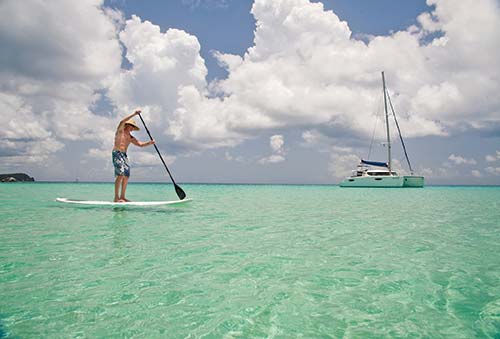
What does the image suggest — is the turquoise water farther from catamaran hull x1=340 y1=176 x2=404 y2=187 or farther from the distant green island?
the distant green island

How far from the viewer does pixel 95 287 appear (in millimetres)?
3783

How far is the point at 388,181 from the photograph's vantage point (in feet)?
173

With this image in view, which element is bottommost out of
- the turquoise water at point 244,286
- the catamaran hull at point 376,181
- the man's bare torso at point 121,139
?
the turquoise water at point 244,286

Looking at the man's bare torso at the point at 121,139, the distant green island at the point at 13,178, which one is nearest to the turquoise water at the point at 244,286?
the man's bare torso at the point at 121,139

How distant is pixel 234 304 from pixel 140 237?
14.2 feet

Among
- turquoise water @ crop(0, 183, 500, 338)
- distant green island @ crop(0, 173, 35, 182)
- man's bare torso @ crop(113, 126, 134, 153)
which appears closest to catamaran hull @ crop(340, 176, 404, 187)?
turquoise water @ crop(0, 183, 500, 338)

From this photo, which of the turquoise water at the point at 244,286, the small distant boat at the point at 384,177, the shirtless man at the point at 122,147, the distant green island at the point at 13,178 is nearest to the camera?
the turquoise water at the point at 244,286

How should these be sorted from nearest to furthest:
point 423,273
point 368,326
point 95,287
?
point 368,326 → point 95,287 → point 423,273

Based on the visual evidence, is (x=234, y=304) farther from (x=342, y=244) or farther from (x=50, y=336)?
(x=342, y=244)

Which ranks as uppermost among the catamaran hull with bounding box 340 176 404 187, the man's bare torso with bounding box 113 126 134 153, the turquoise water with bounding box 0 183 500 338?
the man's bare torso with bounding box 113 126 134 153

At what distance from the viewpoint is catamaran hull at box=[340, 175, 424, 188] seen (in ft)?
171

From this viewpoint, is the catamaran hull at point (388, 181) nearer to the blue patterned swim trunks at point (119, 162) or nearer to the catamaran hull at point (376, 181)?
the catamaran hull at point (376, 181)

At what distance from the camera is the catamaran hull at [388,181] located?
52.2 meters

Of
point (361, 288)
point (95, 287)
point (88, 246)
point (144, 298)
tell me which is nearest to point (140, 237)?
point (88, 246)
